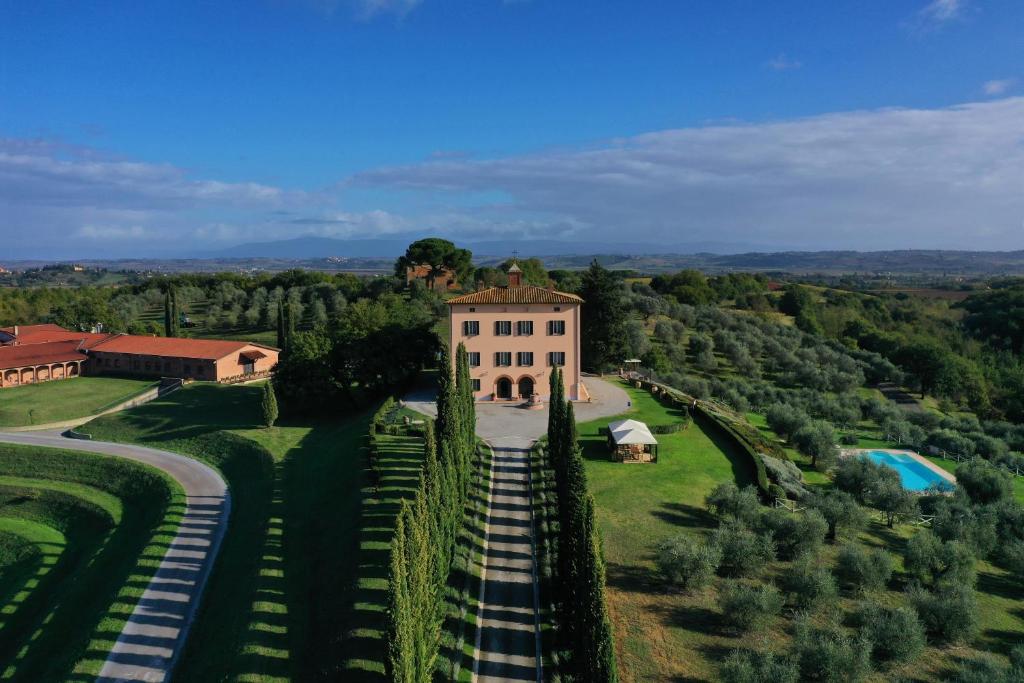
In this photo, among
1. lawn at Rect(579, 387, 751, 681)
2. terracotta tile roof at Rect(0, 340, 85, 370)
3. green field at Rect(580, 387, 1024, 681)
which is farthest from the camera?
terracotta tile roof at Rect(0, 340, 85, 370)

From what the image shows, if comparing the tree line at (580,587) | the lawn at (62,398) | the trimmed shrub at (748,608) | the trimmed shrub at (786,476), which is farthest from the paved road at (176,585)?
the trimmed shrub at (786,476)

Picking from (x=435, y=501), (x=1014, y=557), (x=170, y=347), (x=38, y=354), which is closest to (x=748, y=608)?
(x=435, y=501)

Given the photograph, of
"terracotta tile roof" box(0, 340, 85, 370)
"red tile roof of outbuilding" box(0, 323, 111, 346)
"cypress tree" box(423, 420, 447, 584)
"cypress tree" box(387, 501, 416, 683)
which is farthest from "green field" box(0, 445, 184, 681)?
"red tile roof of outbuilding" box(0, 323, 111, 346)

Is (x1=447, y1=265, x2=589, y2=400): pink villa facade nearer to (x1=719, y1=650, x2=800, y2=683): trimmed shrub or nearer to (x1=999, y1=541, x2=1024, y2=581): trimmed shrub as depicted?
(x1=999, y1=541, x2=1024, y2=581): trimmed shrub

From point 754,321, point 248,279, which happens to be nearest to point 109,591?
point 754,321

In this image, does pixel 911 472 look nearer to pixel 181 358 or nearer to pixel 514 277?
pixel 514 277

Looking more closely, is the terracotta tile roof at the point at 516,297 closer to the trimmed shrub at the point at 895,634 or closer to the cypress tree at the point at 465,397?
the cypress tree at the point at 465,397
